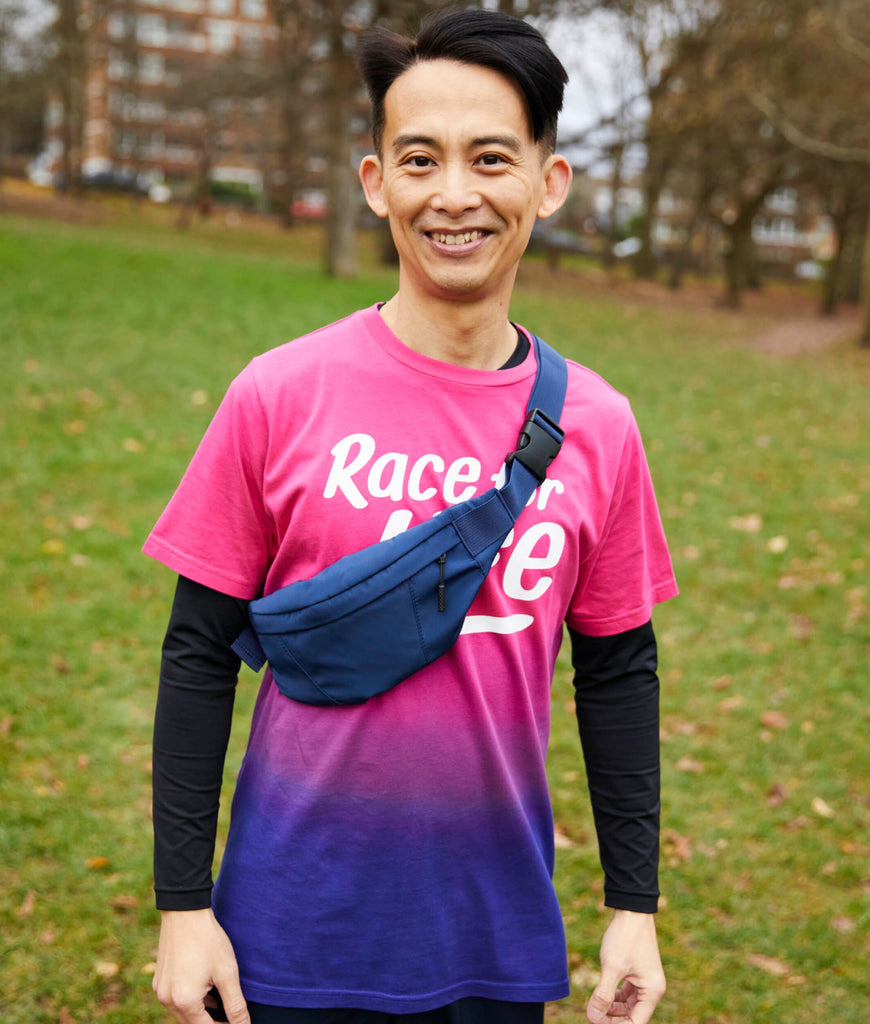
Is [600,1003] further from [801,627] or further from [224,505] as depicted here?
[801,627]

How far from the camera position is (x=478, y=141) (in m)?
1.72

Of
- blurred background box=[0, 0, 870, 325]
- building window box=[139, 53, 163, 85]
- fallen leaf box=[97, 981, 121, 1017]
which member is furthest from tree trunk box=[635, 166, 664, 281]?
building window box=[139, 53, 163, 85]

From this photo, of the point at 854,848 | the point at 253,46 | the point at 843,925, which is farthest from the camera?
the point at 253,46

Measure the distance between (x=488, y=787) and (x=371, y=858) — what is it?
223 mm

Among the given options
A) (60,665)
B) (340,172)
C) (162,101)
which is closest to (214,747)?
(60,665)

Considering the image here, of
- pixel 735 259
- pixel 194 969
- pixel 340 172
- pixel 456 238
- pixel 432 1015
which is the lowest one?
pixel 735 259

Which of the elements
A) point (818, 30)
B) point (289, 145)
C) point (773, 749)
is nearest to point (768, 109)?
point (818, 30)

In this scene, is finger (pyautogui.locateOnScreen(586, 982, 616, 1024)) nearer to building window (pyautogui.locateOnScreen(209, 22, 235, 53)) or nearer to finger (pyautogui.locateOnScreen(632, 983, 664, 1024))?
finger (pyautogui.locateOnScreen(632, 983, 664, 1024))

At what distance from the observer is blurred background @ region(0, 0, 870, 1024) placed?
161 inches

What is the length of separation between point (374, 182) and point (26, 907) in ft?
10.6

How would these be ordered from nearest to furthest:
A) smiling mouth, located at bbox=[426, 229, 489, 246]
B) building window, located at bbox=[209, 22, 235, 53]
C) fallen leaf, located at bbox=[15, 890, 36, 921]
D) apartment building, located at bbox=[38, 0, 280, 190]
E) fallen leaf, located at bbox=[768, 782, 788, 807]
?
smiling mouth, located at bbox=[426, 229, 489, 246]
fallen leaf, located at bbox=[15, 890, 36, 921]
fallen leaf, located at bbox=[768, 782, 788, 807]
apartment building, located at bbox=[38, 0, 280, 190]
building window, located at bbox=[209, 22, 235, 53]

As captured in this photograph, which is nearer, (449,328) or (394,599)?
(394,599)

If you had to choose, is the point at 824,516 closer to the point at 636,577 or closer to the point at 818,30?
the point at 636,577

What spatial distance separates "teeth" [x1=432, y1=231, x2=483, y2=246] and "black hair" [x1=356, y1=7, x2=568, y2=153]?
218mm
